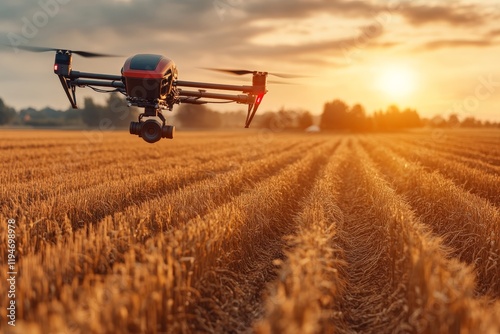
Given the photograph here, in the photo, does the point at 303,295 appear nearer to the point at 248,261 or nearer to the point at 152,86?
the point at 248,261

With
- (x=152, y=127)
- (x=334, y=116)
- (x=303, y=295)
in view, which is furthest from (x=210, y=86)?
Result: (x=334, y=116)

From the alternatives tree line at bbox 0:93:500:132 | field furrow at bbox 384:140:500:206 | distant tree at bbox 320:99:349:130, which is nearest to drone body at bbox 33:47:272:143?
field furrow at bbox 384:140:500:206

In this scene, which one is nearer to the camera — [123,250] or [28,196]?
[123,250]

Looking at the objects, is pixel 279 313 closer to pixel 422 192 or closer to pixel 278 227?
pixel 278 227

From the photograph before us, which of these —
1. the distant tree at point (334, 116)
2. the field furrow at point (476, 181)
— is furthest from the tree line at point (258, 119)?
the field furrow at point (476, 181)

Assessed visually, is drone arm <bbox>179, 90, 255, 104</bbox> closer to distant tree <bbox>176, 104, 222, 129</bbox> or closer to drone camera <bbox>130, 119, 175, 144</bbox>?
drone camera <bbox>130, 119, 175, 144</bbox>

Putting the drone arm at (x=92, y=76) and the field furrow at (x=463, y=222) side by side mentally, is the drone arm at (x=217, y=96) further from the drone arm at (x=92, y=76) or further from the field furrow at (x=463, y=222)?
the field furrow at (x=463, y=222)

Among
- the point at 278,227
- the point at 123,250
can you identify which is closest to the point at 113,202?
the point at 278,227
